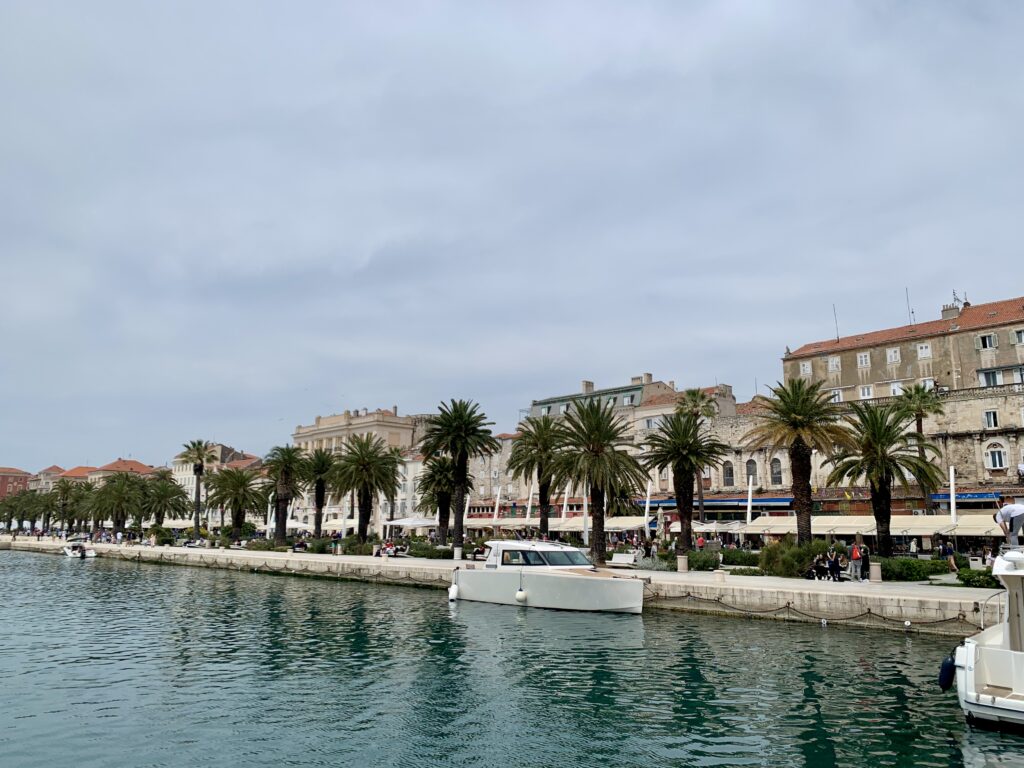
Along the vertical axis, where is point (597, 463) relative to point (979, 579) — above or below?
above

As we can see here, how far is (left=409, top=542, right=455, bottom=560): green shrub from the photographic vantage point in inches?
2180

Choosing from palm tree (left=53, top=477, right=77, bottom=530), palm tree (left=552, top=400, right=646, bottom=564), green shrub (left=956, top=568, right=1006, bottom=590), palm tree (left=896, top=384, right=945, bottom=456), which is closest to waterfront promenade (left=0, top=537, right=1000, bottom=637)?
green shrub (left=956, top=568, right=1006, bottom=590)

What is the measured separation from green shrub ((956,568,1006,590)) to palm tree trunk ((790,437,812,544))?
29.4 feet

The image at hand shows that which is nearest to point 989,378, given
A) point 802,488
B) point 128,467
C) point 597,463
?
point 802,488

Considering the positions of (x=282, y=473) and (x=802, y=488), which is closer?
(x=802, y=488)

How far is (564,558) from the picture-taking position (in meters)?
35.3

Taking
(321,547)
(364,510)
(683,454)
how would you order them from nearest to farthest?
(683,454) → (321,547) → (364,510)

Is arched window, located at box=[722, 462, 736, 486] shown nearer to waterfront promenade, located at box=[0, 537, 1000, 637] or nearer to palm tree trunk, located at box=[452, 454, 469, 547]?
palm tree trunk, located at box=[452, 454, 469, 547]

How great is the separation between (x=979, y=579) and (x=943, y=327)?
146ft

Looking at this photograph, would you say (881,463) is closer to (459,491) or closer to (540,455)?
(540,455)

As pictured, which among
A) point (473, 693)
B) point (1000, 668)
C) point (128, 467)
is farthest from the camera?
point (128, 467)

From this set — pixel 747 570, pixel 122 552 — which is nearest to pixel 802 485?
pixel 747 570

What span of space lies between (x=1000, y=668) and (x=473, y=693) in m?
11.4

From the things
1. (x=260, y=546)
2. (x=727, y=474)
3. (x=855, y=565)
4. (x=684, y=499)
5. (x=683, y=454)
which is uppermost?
(x=683, y=454)
